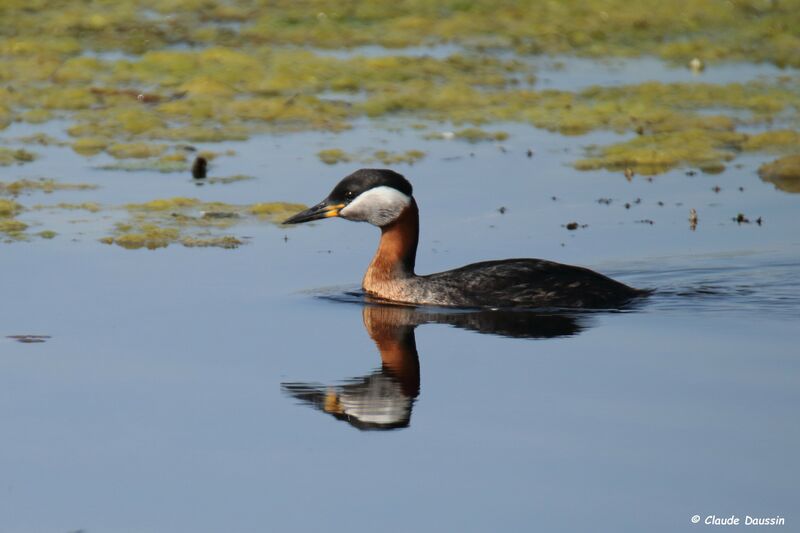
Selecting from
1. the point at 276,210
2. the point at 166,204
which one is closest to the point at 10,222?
the point at 166,204

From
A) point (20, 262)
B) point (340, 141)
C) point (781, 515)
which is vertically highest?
point (340, 141)

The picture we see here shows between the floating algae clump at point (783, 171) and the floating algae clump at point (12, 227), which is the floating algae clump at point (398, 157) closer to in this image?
the floating algae clump at point (783, 171)

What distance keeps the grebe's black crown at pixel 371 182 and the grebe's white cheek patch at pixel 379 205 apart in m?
0.03

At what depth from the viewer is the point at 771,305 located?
444 inches

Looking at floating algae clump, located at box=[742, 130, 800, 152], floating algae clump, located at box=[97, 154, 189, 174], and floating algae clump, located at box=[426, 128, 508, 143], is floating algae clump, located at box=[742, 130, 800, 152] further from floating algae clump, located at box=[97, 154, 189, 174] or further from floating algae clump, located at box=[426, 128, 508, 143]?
floating algae clump, located at box=[97, 154, 189, 174]

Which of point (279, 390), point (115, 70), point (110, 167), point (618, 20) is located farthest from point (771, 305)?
point (618, 20)

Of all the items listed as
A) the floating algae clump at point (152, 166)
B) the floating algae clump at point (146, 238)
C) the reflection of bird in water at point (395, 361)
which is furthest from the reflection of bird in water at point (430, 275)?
the floating algae clump at point (152, 166)

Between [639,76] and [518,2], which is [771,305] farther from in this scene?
[518,2]

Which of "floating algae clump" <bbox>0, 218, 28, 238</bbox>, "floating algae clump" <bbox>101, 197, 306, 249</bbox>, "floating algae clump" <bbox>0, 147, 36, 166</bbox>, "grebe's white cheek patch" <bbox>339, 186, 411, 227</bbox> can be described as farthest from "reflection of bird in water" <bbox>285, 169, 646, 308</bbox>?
"floating algae clump" <bbox>0, 147, 36, 166</bbox>

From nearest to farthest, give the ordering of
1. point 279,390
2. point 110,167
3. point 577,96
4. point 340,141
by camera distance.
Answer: point 279,390
point 110,167
point 340,141
point 577,96

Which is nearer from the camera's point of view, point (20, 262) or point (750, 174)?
point (20, 262)

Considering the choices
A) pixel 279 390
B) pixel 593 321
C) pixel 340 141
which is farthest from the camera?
pixel 340 141

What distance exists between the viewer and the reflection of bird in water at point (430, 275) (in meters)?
11.2

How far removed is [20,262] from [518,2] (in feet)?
42.3
